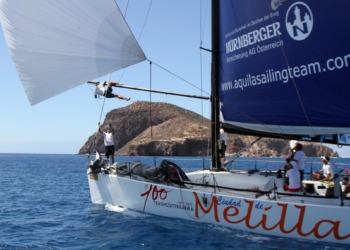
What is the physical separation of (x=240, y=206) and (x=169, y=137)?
10037cm

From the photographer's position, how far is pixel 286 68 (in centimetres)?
965

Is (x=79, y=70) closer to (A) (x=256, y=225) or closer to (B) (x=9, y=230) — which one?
(B) (x=9, y=230)

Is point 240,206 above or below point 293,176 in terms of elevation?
below

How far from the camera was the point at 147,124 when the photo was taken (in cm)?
12569

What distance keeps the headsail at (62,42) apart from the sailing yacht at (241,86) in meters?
0.03

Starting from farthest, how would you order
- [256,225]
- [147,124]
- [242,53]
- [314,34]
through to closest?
[147,124], [242,53], [314,34], [256,225]

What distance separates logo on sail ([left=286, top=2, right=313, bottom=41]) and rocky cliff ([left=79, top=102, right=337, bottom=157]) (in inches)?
3308

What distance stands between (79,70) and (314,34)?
6158 millimetres

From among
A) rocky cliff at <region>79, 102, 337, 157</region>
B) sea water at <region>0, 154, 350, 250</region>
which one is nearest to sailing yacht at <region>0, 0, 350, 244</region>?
sea water at <region>0, 154, 350, 250</region>

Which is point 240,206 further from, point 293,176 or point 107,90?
point 107,90

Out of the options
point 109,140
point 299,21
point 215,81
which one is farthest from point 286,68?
point 109,140

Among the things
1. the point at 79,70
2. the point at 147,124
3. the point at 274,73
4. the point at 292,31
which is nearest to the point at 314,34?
the point at 292,31

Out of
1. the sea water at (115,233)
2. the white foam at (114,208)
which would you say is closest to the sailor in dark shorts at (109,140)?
the white foam at (114,208)

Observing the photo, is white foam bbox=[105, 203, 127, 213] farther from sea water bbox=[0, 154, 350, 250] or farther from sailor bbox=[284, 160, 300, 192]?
sailor bbox=[284, 160, 300, 192]
